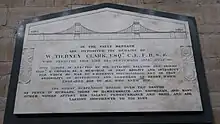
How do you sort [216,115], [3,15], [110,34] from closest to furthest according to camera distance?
[216,115], [110,34], [3,15]

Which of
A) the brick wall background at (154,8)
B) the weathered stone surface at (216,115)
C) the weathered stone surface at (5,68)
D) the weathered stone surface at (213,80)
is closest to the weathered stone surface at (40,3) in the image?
the brick wall background at (154,8)

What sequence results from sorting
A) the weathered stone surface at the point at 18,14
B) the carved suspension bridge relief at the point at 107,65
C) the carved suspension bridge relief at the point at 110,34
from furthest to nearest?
1. the weathered stone surface at the point at 18,14
2. the carved suspension bridge relief at the point at 110,34
3. the carved suspension bridge relief at the point at 107,65

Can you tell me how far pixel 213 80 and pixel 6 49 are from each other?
3.70 feet

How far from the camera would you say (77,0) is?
90.9 inches

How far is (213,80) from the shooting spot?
76.2 inches

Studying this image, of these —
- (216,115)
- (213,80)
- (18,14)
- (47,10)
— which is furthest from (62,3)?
(216,115)

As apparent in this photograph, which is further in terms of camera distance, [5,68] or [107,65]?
[5,68]

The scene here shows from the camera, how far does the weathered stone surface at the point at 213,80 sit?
6.27 ft

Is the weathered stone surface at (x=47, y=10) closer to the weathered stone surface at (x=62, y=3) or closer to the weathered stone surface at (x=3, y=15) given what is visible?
the weathered stone surface at (x=62, y=3)

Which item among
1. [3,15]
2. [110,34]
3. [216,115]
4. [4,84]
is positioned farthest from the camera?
[3,15]

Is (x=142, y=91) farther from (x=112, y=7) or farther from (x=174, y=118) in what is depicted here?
(x=112, y=7)

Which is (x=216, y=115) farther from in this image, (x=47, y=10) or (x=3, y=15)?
(x=3, y=15)

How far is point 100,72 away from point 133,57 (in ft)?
0.64

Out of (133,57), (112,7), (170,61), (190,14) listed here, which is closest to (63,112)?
(133,57)
